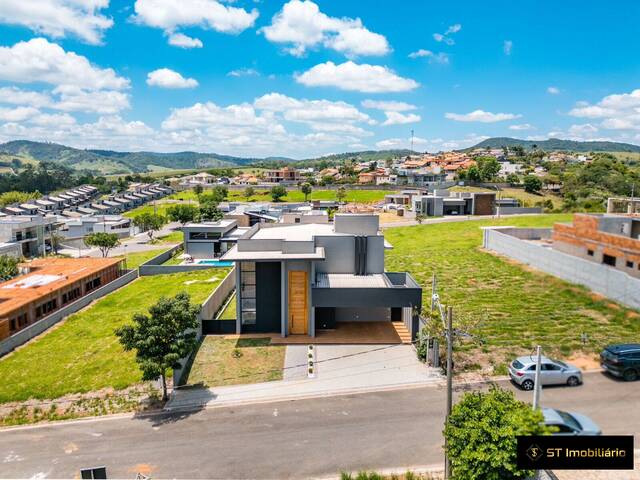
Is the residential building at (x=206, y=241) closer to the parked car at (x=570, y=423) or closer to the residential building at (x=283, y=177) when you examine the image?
the parked car at (x=570, y=423)

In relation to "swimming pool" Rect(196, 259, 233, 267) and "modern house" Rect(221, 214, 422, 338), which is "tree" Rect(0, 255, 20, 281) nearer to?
"swimming pool" Rect(196, 259, 233, 267)

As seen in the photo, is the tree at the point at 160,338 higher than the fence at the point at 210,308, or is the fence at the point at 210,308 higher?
the tree at the point at 160,338

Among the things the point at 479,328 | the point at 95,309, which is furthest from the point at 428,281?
the point at 95,309

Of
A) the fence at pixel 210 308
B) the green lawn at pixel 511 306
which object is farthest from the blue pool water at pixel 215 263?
the green lawn at pixel 511 306

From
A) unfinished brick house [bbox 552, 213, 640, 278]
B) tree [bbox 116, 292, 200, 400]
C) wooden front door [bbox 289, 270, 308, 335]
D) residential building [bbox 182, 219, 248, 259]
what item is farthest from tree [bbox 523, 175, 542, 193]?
tree [bbox 116, 292, 200, 400]

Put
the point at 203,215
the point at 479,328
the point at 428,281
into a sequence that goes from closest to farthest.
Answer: the point at 479,328 → the point at 428,281 → the point at 203,215

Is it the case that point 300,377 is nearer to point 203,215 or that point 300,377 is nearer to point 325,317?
point 325,317
